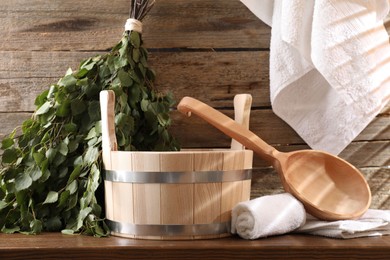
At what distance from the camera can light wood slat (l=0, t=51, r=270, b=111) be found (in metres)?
1.47

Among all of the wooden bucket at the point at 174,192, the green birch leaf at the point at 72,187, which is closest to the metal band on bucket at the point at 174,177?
the wooden bucket at the point at 174,192

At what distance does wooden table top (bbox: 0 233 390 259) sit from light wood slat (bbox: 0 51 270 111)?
1.47 ft

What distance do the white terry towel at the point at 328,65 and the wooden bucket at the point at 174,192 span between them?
0.33m

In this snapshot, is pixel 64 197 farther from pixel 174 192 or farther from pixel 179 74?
pixel 179 74

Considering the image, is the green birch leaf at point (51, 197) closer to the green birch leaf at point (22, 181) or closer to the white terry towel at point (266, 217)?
the green birch leaf at point (22, 181)

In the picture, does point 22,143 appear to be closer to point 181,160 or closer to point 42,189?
point 42,189

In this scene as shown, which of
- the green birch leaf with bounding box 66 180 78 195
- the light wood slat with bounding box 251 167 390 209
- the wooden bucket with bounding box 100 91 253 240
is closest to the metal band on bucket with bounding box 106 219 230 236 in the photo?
the wooden bucket with bounding box 100 91 253 240

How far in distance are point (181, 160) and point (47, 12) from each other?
60 cm

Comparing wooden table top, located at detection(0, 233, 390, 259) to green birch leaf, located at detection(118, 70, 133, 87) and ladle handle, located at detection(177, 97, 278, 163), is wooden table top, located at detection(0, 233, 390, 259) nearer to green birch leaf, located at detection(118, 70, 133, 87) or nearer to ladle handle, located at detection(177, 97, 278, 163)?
ladle handle, located at detection(177, 97, 278, 163)

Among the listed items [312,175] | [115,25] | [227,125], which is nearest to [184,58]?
[115,25]

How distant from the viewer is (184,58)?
150 cm

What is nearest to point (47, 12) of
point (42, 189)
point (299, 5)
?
point (42, 189)

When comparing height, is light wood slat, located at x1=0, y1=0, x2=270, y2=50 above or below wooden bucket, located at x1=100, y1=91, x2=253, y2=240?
above

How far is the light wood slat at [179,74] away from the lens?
147cm
